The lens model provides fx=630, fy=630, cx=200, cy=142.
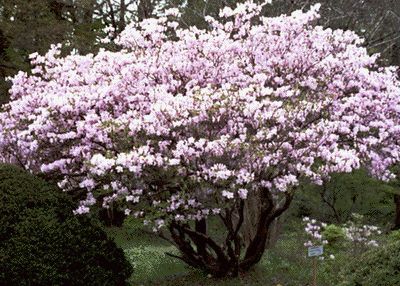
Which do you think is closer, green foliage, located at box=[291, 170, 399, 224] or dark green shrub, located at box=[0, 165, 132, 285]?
dark green shrub, located at box=[0, 165, 132, 285]

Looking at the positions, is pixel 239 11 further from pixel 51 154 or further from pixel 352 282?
pixel 352 282

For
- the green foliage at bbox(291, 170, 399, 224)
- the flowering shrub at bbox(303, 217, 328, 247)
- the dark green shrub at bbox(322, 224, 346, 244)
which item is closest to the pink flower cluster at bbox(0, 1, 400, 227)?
the flowering shrub at bbox(303, 217, 328, 247)

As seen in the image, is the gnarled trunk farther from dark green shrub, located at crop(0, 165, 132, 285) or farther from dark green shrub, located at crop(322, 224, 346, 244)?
dark green shrub, located at crop(322, 224, 346, 244)

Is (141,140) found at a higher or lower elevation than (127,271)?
higher

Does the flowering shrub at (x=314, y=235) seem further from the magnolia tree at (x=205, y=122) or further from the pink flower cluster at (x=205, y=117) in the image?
the pink flower cluster at (x=205, y=117)

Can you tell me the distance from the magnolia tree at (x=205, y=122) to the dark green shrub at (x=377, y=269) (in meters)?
2.40

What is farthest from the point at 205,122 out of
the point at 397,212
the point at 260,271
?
the point at 397,212

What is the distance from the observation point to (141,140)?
334 inches

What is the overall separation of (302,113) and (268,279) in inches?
148

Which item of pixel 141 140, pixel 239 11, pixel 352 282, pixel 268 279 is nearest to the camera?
pixel 352 282

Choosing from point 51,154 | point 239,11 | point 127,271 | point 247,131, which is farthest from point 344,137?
point 51,154

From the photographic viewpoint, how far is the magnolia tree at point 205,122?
823 cm

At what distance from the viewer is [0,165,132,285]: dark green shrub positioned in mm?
7422

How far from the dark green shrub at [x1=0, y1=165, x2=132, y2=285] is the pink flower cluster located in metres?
0.49
